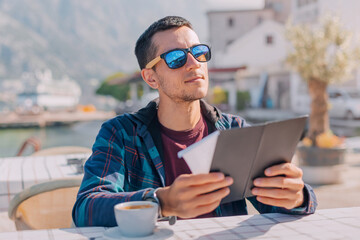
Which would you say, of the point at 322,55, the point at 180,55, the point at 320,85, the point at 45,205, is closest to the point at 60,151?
the point at 45,205

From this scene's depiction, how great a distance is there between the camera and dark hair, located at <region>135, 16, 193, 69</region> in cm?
191

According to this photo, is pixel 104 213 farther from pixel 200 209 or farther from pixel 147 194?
pixel 200 209

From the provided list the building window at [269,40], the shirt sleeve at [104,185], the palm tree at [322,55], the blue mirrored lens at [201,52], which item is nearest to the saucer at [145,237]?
the shirt sleeve at [104,185]

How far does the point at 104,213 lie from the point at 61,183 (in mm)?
757

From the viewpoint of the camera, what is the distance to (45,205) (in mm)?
2221

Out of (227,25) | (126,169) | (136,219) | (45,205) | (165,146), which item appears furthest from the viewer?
(227,25)

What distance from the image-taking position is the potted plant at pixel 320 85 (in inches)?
267

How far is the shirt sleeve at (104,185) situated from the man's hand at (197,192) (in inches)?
6.4

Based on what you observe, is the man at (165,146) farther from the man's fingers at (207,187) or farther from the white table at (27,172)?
the white table at (27,172)

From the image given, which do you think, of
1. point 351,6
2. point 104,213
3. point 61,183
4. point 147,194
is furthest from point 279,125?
point 351,6

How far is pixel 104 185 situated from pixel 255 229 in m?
0.54

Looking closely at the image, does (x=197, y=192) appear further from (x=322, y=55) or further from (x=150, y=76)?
(x=322, y=55)

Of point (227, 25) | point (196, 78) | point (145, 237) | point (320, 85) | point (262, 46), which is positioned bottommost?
point (320, 85)

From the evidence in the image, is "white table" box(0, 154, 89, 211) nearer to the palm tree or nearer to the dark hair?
the dark hair
